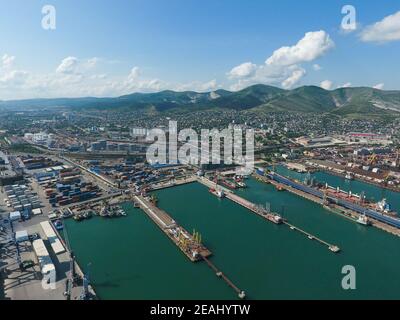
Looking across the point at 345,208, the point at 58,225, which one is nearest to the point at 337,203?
the point at 345,208

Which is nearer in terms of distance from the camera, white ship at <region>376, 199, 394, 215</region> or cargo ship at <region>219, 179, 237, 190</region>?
white ship at <region>376, 199, 394, 215</region>

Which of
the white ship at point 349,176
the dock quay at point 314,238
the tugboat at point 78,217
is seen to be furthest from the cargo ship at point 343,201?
the tugboat at point 78,217

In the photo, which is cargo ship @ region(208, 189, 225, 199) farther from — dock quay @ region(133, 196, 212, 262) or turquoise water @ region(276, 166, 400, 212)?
turquoise water @ region(276, 166, 400, 212)

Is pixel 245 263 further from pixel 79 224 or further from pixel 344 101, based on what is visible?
pixel 344 101

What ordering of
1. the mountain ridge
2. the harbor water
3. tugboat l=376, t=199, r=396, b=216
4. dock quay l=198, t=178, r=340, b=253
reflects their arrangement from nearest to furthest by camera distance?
the harbor water < dock quay l=198, t=178, r=340, b=253 < tugboat l=376, t=199, r=396, b=216 < the mountain ridge

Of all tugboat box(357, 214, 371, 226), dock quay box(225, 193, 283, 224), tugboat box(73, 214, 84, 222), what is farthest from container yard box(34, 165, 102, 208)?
tugboat box(357, 214, 371, 226)

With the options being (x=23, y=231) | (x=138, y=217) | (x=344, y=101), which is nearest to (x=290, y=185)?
(x=138, y=217)
